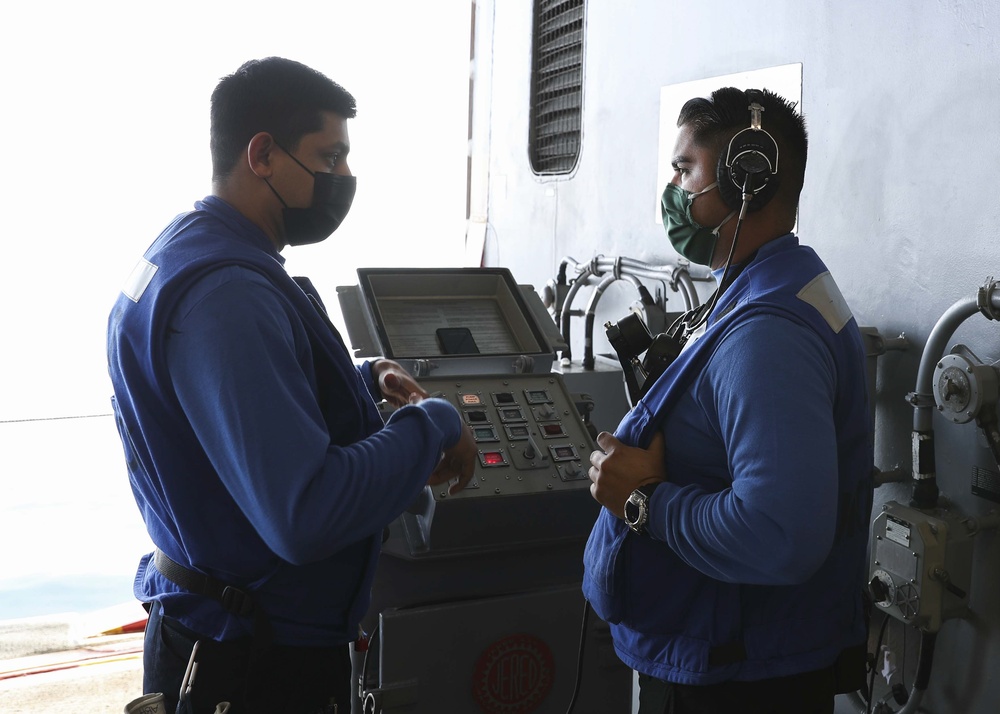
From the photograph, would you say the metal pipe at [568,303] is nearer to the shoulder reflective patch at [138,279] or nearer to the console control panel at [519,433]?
the console control panel at [519,433]

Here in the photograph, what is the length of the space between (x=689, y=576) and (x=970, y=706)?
929mm

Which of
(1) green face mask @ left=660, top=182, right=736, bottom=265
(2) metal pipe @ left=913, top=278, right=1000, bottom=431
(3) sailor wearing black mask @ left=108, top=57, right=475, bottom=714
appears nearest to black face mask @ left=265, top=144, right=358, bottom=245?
(3) sailor wearing black mask @ left=108, top=57, right=475, bottom=714

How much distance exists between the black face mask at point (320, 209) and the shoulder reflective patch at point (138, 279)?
0.20m

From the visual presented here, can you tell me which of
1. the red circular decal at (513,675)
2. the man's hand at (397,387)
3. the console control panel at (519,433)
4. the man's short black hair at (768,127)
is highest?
the man's short black hair at (768,127)

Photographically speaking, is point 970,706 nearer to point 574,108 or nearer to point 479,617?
point 479,617

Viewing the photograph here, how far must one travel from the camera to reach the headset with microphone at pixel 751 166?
1.13 metres

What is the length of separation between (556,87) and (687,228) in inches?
86.0

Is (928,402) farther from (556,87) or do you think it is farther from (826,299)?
(556,87)

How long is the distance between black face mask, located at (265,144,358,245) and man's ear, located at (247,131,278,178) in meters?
0.02

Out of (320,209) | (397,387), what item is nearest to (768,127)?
(320,209)

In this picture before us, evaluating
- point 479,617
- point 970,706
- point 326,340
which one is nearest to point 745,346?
point 326,340

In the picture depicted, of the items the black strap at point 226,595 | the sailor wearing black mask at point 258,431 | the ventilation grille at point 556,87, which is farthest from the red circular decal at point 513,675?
the ventilation grille at point 556,87

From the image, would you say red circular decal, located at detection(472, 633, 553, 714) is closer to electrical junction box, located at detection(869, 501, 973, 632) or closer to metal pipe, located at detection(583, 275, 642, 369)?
electrical junction box, located at detection(869, 501, 973, 632)

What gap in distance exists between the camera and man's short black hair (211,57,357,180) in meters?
1.16
